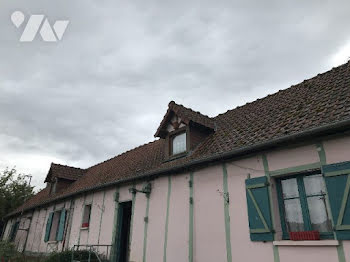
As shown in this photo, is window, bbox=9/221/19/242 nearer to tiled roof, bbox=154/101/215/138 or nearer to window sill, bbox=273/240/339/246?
tiled roof, bbox=154/101/215/138

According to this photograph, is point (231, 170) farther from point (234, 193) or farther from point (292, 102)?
point (292, 102)

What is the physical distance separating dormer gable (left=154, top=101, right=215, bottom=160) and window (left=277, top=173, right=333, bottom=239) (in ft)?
11.5

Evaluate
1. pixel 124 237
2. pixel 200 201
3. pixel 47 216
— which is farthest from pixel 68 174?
pixel 200 201

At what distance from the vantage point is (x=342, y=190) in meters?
4.47

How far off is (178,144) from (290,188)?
4.41 m

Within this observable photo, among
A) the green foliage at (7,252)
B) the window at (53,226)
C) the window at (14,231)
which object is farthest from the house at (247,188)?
the window at (14,231)

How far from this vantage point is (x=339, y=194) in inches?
177

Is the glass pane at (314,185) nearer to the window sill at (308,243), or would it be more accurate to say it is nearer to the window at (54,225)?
the window sill at (308,243)

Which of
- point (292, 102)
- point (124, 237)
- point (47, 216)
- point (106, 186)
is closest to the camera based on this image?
point (292, 102)

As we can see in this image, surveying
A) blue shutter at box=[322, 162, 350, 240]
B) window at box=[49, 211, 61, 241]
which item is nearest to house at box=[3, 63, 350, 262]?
blue shutter at box=[322, 162, 350, 240]

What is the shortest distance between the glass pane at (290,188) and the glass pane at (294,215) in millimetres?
108

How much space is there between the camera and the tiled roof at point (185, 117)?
868 centimetres

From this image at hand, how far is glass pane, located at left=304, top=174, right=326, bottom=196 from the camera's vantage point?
4.99 m

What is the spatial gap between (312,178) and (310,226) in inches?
35.9
